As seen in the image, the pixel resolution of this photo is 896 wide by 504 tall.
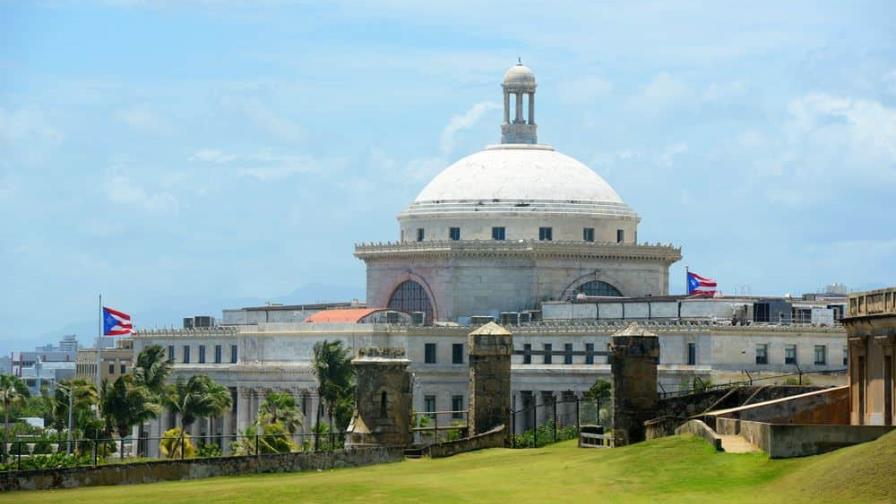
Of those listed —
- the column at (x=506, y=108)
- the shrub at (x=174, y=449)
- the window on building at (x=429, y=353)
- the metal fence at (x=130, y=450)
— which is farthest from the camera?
the column at (x=506, y=108)

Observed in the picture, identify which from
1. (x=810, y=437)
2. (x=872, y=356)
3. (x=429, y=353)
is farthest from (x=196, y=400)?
(x=810, y=437)

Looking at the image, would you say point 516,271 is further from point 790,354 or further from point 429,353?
point 790,354

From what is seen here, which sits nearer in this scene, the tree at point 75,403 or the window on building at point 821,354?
the window on building at point 821,354

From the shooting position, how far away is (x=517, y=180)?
185 metres

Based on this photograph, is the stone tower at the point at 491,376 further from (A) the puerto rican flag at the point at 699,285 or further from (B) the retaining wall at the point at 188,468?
(A) the puerto rican flag at the point at 699,285

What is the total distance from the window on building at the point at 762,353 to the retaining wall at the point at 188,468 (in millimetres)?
72766

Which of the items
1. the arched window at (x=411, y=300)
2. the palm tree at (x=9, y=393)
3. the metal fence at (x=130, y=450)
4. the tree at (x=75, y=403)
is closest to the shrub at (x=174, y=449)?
the metal fence at (x=130, y=450)

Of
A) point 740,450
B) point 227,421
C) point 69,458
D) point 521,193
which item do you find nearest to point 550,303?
point 521,193

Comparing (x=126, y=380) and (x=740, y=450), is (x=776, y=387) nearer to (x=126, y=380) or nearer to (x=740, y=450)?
(x=740, y=450)

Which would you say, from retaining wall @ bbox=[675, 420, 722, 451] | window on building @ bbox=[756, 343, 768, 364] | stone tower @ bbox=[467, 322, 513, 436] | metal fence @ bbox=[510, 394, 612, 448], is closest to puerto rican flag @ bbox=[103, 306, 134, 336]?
metal fence @ bbox=[510, 394, 612, 448]

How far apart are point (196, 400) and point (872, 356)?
82.8m

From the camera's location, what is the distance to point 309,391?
182 metres

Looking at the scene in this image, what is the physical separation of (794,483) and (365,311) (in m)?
118

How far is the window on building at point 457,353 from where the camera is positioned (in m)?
178
